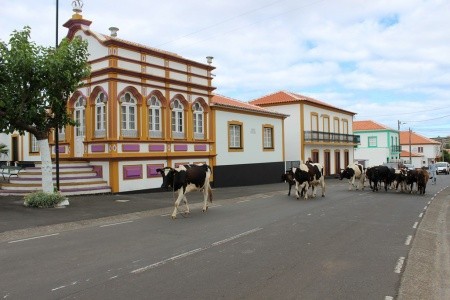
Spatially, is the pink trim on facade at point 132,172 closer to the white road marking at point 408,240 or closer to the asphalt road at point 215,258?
the asphalt road at point 215,258

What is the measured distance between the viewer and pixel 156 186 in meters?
20.6

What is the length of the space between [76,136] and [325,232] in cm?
1529

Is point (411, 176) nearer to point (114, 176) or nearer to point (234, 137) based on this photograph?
point (234, 137)

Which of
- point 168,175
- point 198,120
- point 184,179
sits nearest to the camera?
A: point 168,175

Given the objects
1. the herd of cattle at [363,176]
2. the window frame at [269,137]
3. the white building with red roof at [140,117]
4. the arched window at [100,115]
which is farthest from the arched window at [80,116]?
the window frame at [269,137]

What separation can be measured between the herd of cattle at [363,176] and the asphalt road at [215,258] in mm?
5401

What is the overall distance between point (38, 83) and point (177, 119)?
9480 mm

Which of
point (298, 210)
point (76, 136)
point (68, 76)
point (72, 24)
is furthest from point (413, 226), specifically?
point (72, 24)

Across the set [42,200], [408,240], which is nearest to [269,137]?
[42,200]

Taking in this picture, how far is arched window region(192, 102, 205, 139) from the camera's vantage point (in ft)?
77.5

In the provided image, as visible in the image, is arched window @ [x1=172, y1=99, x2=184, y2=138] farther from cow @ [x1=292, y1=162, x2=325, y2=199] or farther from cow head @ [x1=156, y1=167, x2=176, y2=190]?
cow head @ [x1=156, y1=167, x2=176, y2=190]

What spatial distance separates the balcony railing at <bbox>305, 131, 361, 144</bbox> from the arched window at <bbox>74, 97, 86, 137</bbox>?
20.6 metres

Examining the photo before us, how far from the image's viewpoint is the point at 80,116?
21000 mm

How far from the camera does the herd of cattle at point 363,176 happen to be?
17.7m
